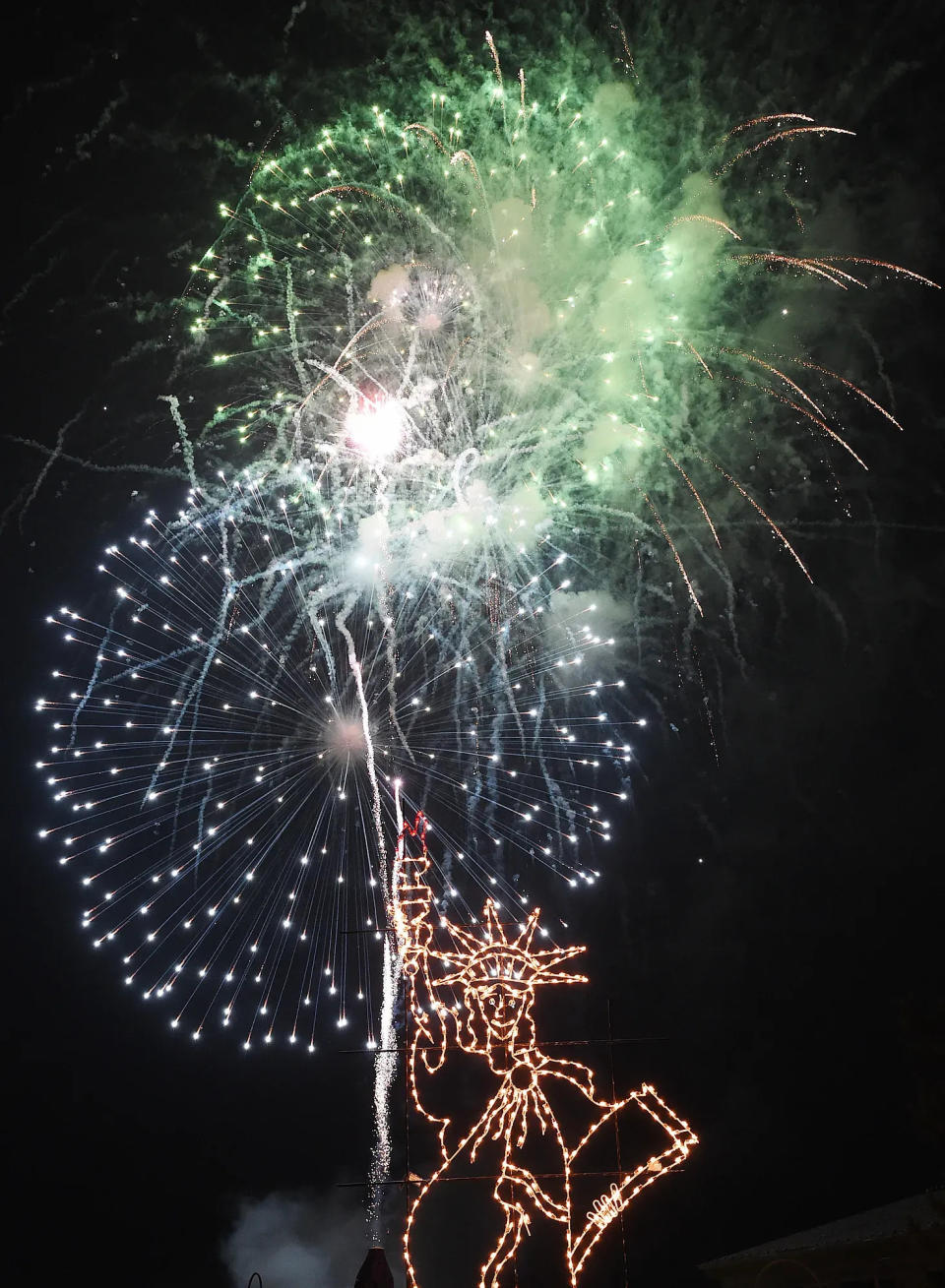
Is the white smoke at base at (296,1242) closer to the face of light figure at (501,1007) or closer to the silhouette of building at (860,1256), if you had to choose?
the silhouette of building at (860,1256)

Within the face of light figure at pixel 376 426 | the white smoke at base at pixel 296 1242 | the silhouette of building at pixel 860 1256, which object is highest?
the face of light figure at pixel 376 426

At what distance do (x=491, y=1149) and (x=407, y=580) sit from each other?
799 inches

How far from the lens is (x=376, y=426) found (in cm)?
1186

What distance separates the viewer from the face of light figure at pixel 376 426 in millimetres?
11781

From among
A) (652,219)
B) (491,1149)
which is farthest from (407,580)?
(491,1149)

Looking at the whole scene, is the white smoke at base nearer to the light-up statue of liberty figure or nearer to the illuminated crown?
the light-up statue of liberty figure

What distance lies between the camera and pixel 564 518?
1248cm

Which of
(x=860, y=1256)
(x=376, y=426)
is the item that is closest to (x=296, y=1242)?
(x=860, y=1256)

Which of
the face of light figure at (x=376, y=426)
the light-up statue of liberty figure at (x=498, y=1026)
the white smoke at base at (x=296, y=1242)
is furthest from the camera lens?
the white smoke at base at (x=296, y=1242)

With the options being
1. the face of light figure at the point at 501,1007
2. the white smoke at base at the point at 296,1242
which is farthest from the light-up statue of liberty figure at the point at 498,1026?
the white smoke at base at the point at 296,1242

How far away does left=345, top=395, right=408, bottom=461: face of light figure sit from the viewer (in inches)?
464

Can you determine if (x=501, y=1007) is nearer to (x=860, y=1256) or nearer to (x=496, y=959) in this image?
(x=496, y=959)

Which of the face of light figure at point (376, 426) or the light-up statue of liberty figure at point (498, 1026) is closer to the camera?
the light-up statue of liberty figure at point (498, 1026)

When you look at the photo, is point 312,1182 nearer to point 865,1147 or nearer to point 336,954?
point 865,1147
